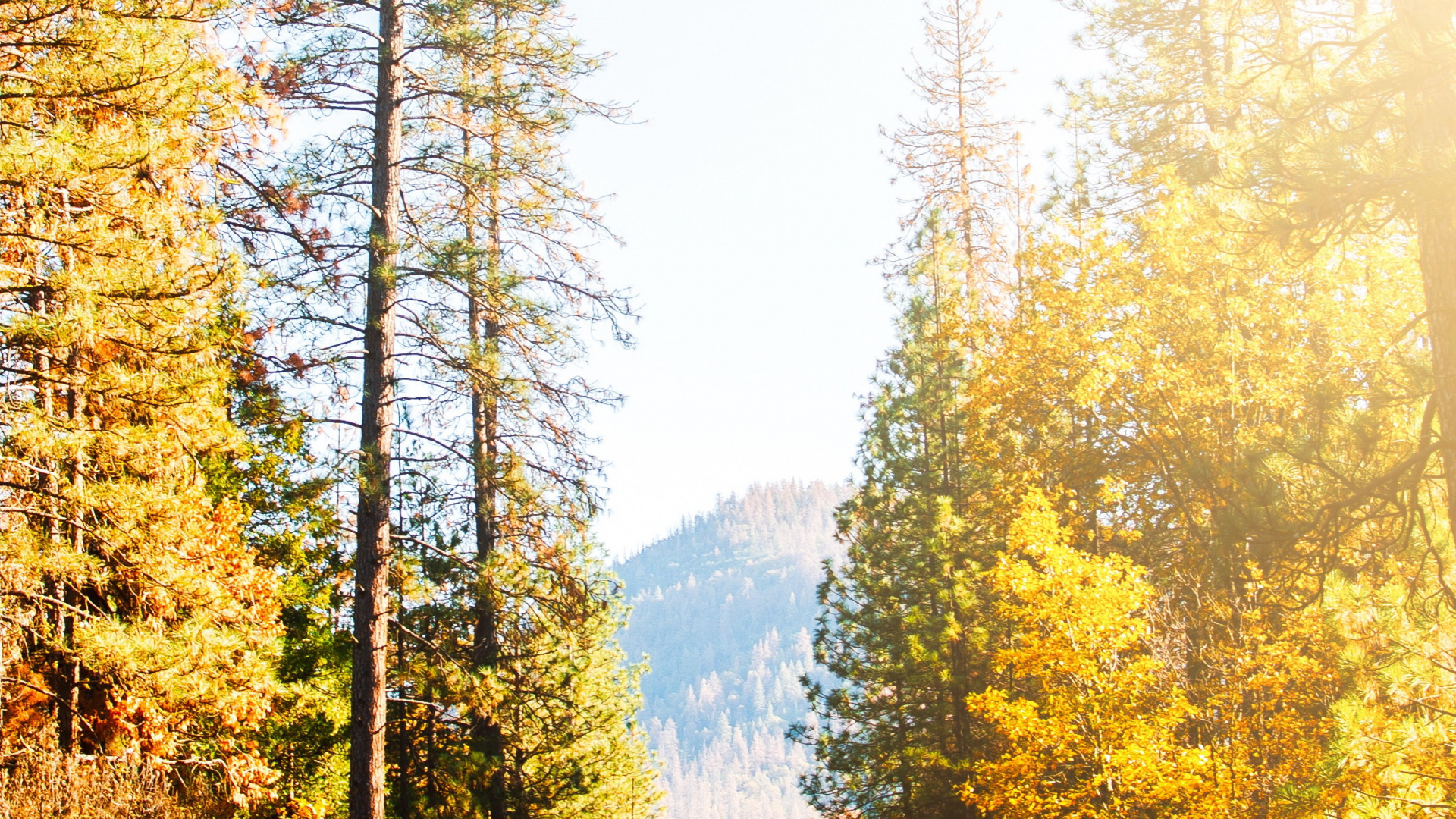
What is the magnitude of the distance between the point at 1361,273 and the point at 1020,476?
4.44 m

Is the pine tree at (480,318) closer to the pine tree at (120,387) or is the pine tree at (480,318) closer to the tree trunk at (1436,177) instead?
the pine tree at (120,387)

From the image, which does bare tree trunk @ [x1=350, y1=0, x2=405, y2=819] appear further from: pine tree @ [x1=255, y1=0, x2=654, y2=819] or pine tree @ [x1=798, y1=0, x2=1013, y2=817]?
pine tree @ [x1=798, y1=0, x2=1013, y2=817]

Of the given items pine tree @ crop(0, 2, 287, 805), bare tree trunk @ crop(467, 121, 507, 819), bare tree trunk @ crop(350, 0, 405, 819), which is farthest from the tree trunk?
pine tree @ crop(0, 2, 287, 805)

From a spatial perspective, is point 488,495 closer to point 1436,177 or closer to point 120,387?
point 120,387

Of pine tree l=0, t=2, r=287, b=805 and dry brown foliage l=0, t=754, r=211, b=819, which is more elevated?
pine tree l=0, t=2, r=287, b=805

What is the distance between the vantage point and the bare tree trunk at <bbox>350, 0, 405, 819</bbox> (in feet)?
27.3

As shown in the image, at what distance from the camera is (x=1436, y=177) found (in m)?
4.59

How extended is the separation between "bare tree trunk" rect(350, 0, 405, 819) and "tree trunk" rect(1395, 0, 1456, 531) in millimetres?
7570

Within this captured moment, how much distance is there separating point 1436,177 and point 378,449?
7761mm

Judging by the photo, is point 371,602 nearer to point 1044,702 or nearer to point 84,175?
point 84,175

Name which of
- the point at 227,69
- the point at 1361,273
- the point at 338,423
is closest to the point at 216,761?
the point at 338,423

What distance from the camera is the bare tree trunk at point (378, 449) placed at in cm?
831

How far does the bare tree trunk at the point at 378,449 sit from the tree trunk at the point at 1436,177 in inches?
298

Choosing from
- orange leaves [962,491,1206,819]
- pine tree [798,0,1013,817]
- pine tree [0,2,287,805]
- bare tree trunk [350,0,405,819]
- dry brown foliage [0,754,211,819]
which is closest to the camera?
pine tree [0,2,287,805]
